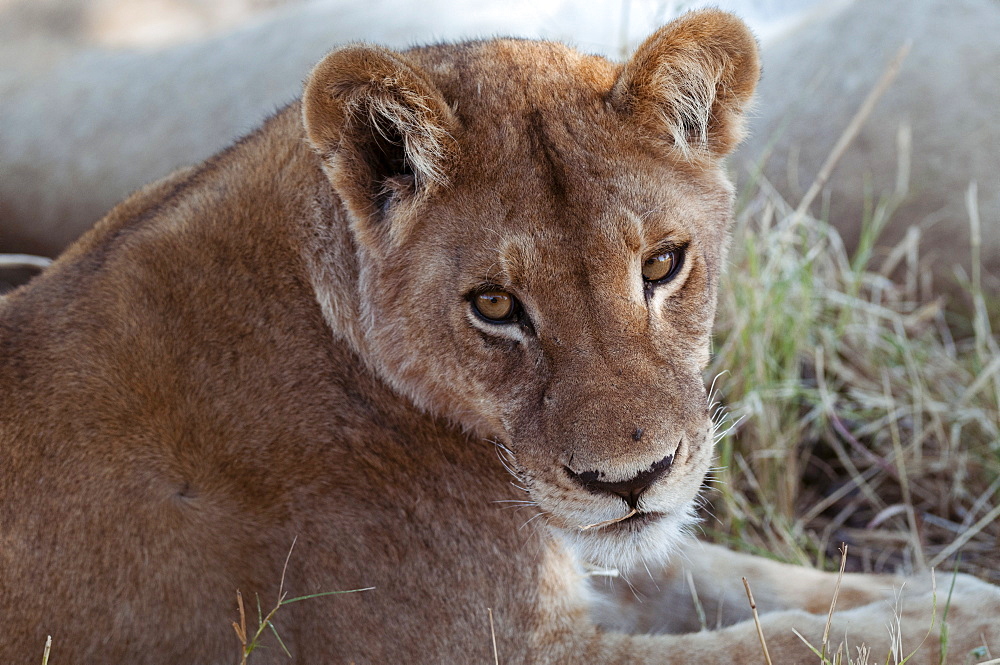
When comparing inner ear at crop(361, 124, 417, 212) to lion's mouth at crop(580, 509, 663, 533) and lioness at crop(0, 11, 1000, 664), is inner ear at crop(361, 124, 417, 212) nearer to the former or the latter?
lioness at crop(0, 11, 1000, 664)

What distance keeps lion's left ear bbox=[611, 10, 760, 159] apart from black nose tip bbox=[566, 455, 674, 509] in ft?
2.64

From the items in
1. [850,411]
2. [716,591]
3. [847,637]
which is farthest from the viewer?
[850,411]

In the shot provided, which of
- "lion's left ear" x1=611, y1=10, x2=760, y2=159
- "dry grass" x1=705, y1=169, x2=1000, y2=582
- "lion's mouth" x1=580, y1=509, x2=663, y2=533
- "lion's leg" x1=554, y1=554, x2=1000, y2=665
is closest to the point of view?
"lion's mouth" x1=580, y1=509, x2=663, y2=533

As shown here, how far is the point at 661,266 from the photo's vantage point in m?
2.51

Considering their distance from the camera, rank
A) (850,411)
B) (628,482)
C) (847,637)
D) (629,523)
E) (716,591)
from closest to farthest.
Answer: (628,482) < (629,523) < (847,637) < (716,591) < (850,411)

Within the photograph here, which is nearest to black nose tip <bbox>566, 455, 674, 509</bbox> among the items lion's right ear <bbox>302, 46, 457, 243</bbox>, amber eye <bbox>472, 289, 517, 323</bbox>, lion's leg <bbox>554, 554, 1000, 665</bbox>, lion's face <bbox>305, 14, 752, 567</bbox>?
lion's face <bbox>305, 14, 752, 567</bbox>

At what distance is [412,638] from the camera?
2.61m

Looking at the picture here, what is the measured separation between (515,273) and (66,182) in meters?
4.48

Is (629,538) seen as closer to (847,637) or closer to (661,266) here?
(661,266)

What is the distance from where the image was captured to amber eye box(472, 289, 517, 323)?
2.46 meters

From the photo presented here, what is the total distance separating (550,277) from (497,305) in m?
0.15

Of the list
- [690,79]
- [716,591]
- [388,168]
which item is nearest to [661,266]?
[690,79]

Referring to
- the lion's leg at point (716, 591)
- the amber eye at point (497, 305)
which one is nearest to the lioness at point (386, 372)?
the amber eye at point (497, 305)

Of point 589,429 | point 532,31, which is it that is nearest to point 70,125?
point 532,31
